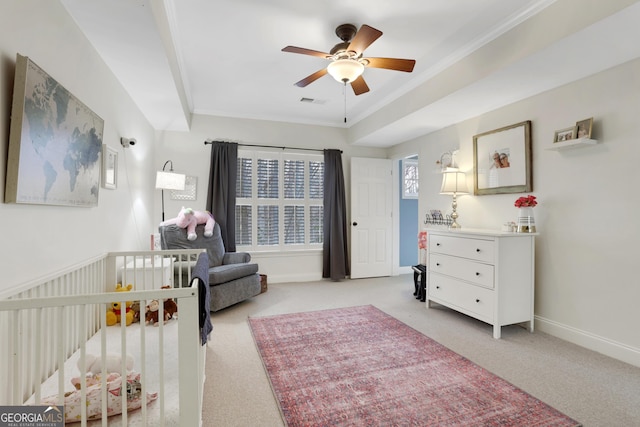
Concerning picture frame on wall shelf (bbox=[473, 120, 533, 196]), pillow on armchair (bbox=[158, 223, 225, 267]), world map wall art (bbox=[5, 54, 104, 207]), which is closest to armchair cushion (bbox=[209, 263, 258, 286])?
pillow on armchair (bbox=[158, 223, 225, 267])

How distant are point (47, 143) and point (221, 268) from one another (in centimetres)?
216

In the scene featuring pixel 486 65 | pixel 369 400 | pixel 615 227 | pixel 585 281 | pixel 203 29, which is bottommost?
pixel 369 400

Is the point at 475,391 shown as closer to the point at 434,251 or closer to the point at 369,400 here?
the point at 369,400

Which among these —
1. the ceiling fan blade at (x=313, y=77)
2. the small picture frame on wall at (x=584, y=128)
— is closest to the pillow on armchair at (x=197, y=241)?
the ceiling fan blade at (x=313, y=77)

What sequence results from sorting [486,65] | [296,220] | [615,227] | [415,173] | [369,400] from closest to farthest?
1. [369,400]
2. [615,227]
3. [486,65]
4. [296,220]
5. [415,173]

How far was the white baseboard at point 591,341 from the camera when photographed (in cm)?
224

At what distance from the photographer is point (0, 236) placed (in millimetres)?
1252

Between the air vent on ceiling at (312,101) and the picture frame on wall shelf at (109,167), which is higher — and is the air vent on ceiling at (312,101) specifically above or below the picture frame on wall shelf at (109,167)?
above

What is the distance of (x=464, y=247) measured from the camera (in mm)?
3037

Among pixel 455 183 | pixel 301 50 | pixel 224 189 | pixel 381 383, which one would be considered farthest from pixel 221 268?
pixel 455 183

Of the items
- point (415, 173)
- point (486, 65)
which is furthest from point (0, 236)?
point (415, 173)

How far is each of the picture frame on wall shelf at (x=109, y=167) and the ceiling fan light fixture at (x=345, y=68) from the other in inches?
70.5

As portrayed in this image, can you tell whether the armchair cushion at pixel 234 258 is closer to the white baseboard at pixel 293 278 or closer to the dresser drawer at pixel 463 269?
the white baseboard at pixel 293 278

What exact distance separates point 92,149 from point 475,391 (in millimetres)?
2819
